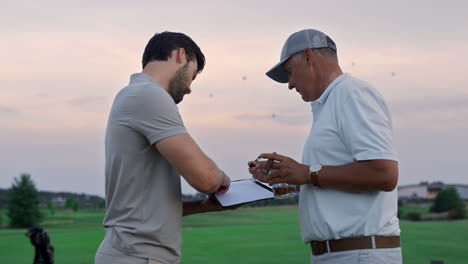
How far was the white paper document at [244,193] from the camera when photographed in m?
3.96

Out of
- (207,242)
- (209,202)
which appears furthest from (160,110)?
(207,242)

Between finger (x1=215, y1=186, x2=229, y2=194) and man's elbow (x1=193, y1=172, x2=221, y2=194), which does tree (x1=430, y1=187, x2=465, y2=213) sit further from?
man's elbow (x1=193, y1=172, x2=221, y2=194)

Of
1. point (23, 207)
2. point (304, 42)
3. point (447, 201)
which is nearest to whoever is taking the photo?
point (304, 42)

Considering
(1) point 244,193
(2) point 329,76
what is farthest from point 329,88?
(1) point 244,193

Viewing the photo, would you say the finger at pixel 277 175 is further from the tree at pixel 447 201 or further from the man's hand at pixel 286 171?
the tree at pixel 447 201

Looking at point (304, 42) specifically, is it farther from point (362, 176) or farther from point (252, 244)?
point (252, 244)

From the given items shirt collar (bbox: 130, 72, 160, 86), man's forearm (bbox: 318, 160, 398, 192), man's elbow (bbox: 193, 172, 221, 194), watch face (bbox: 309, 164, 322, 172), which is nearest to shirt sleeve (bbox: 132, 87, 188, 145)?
shirt collar (bbox: 130, 72, 160, 86)

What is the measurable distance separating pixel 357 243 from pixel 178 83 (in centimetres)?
127

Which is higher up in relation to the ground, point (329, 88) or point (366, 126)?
point (329, 88)

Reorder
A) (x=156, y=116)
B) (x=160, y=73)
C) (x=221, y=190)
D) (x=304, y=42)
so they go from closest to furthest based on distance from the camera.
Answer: (x=156, y=116), (x=160, y=73), (x=304, y=42), (x=221, y=190)

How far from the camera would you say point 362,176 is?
11.7 feet

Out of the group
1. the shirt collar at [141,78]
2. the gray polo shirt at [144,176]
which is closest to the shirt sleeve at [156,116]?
the gray polo shirt at [144,176]

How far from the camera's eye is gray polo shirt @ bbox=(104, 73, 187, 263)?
11.7 feet

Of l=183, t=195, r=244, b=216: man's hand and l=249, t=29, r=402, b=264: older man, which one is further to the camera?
l=183, t=195, r=244, b=216: man's hand
